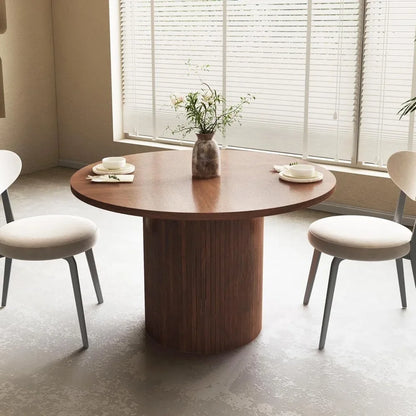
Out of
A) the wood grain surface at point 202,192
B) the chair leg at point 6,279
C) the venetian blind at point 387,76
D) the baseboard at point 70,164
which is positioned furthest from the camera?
the baseboard at point 70,164

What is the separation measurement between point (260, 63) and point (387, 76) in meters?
1.02

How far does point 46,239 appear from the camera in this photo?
281 centimetres

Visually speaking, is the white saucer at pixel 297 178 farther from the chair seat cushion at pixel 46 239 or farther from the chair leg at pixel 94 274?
the chair leg at pixel 94 274

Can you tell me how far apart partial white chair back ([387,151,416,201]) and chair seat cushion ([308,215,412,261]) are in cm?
22

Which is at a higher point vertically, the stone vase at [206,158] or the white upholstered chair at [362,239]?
the stone vase at [206,158]

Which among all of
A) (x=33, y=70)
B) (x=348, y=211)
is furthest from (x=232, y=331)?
(x=33, y=70)

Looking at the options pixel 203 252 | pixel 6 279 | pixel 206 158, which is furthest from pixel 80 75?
pixel 203 252

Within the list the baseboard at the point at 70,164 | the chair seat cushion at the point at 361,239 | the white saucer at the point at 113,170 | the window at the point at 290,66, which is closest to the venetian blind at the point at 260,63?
the window at the point at 290,66

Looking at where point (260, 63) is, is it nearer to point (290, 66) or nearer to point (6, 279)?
point (290, 66)

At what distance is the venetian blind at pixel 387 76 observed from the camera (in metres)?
4.40

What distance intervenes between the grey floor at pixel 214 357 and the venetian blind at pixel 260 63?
4.73 ft

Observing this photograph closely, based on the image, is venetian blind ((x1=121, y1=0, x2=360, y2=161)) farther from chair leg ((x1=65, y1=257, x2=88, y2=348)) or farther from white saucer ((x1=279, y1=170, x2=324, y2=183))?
chair leg ((x1=65, y1=257, x2=88, y2=348))

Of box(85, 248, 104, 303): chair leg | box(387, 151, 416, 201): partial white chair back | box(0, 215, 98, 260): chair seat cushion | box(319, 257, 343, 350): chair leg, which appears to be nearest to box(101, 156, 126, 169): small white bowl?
box(0, 215, 98, 260): chair seat cushion

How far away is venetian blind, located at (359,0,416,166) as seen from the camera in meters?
4.40
